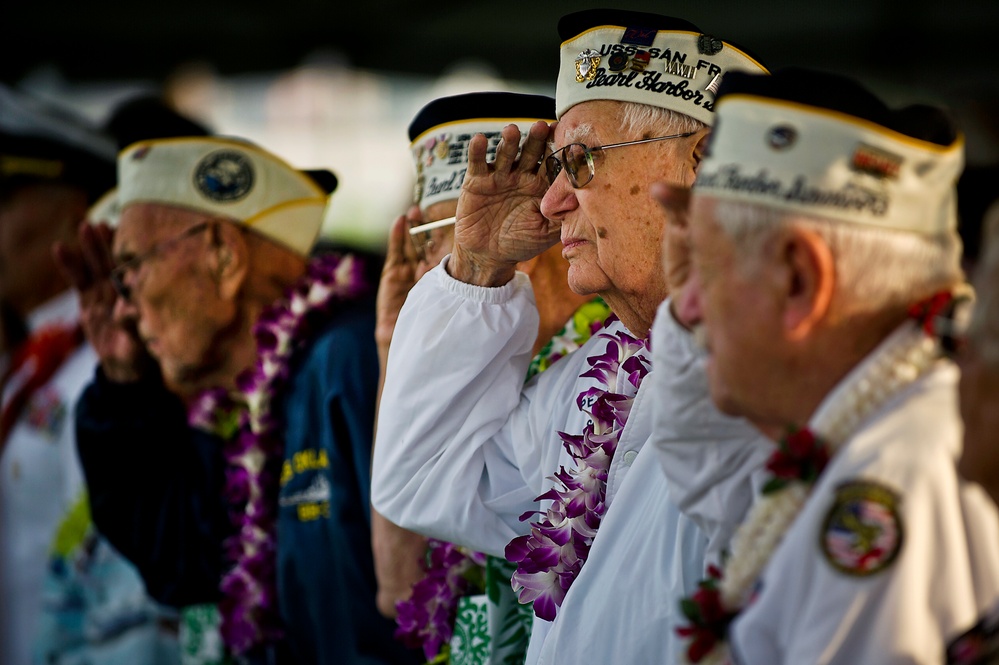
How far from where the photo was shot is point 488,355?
3.25m

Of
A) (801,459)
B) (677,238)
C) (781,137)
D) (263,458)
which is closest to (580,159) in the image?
(677,238)

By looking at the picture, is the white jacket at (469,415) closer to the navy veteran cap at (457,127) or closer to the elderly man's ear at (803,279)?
the navy veteran cap at (457,127)

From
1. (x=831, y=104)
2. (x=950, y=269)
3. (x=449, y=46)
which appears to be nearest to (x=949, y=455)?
(x=950, y=269)

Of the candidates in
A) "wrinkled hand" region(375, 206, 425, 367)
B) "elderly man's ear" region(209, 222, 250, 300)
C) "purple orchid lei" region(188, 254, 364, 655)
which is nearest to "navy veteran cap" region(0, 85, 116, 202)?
"elderly man's ear" region(209, 222, 250, 300)

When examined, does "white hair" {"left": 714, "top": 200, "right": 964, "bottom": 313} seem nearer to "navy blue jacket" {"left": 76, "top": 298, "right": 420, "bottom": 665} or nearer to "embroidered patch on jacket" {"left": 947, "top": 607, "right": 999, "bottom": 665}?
"embroidered patch on jacket" {"left": 947, "top": 607, "right": 999, "bottom": 665}

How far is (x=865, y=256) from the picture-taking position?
1990 millimetres

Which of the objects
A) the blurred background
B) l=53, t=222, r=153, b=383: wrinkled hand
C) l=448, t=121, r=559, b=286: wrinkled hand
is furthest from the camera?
the blurred background

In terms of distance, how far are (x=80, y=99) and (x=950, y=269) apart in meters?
10.7

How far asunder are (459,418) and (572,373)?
35cm

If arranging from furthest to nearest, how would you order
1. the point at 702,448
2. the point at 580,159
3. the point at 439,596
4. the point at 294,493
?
the point at 294,493 < the point at 439,596 < the point at 580,159 < the point at 702,448

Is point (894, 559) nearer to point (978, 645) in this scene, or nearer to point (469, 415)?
point (978, 645)

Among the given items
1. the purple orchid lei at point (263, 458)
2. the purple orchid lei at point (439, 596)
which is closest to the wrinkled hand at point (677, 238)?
the purple orchid lei at point (439, 596)

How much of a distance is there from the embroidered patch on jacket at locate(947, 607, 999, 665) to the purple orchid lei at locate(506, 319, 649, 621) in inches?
44.0

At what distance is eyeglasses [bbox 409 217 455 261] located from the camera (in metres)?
3.67
